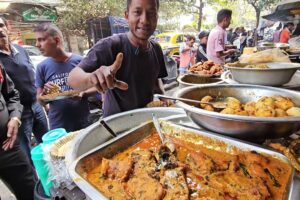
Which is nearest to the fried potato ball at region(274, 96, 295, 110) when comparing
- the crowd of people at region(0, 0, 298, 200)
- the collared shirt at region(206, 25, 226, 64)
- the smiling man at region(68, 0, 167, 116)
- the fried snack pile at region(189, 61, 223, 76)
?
the crowd of people at region(0, 0, 298, 200)

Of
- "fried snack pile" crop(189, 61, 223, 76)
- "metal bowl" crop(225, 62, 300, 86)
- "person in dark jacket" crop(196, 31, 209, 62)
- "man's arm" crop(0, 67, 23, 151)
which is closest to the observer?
"metal bowl" crop(225, 62, 300, 86)

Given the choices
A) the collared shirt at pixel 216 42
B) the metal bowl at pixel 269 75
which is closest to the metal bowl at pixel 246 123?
the metal bowl at pixel 269 75

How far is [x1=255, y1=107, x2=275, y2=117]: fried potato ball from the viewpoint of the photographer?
1135 mm

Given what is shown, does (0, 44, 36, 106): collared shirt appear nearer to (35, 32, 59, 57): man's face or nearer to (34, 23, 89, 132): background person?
(34, 23, 89, 132): background person

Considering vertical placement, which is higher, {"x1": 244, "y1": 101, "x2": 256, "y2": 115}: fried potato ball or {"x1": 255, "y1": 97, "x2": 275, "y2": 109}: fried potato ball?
{"x1": 255, "y1": 97, "x2": 275, "y2": 109}: fried potato ball

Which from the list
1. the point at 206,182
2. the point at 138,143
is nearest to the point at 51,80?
the point at 138,143

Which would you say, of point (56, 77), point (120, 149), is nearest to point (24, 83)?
point (56, 77)

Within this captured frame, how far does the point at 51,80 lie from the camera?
2.99 meters

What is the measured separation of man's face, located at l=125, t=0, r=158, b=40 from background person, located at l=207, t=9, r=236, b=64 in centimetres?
341

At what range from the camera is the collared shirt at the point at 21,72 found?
307 cm

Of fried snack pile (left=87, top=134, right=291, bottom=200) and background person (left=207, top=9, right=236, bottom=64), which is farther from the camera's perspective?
background person (left=207, top=9, right=236, bottom=64)

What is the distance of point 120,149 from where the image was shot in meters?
1.24

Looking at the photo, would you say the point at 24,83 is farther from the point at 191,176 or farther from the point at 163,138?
the point at 191,176

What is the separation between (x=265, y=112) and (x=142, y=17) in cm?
134
